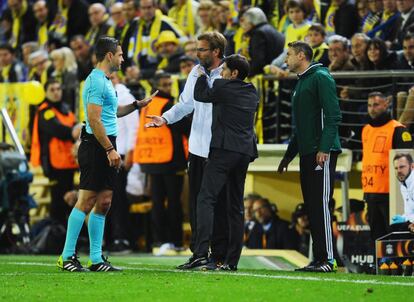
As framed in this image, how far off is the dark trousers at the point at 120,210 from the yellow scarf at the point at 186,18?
317 cm

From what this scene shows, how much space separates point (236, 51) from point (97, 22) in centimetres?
462

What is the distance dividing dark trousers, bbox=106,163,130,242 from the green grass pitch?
5.54 meters

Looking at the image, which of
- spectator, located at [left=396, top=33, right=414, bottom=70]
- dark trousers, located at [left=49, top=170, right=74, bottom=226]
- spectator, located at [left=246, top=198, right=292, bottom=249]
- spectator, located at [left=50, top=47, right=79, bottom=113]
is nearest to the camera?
spectator, located at [left=396, top=33, right=414, bottom=70]

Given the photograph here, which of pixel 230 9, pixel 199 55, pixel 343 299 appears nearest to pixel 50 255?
pixel 230 9

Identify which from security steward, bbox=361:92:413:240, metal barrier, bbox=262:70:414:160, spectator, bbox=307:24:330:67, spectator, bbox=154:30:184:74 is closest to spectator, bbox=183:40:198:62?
spectator, bbox=154:30:184:74

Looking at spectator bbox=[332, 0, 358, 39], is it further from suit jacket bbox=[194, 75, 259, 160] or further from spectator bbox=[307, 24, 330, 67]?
suit jacket bbox=[194, 75, 259, 160]

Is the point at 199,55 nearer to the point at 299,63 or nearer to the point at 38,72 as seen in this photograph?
the point at 299,63

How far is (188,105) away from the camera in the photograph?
35.9 feet

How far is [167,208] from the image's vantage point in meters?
15.8

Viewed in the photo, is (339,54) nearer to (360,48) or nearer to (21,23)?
(360,48)

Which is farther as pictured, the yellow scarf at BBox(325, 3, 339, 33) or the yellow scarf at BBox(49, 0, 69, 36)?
the yellow scarf at BBox(49, 0, 69, 36)

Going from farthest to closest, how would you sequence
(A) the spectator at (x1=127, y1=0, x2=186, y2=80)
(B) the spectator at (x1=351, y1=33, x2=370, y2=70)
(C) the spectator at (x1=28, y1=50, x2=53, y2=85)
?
(C) the spectator at (x1=28, y1=50, x2=53, y2=85) < (A) the spectator at (x1=127, y1=0, x2=186, y2=80) < (B) the spectator at (x1=351, y1=33, x2=370, y2=70)

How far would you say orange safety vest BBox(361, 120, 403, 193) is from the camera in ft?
42.8

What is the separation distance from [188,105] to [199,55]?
58cm
